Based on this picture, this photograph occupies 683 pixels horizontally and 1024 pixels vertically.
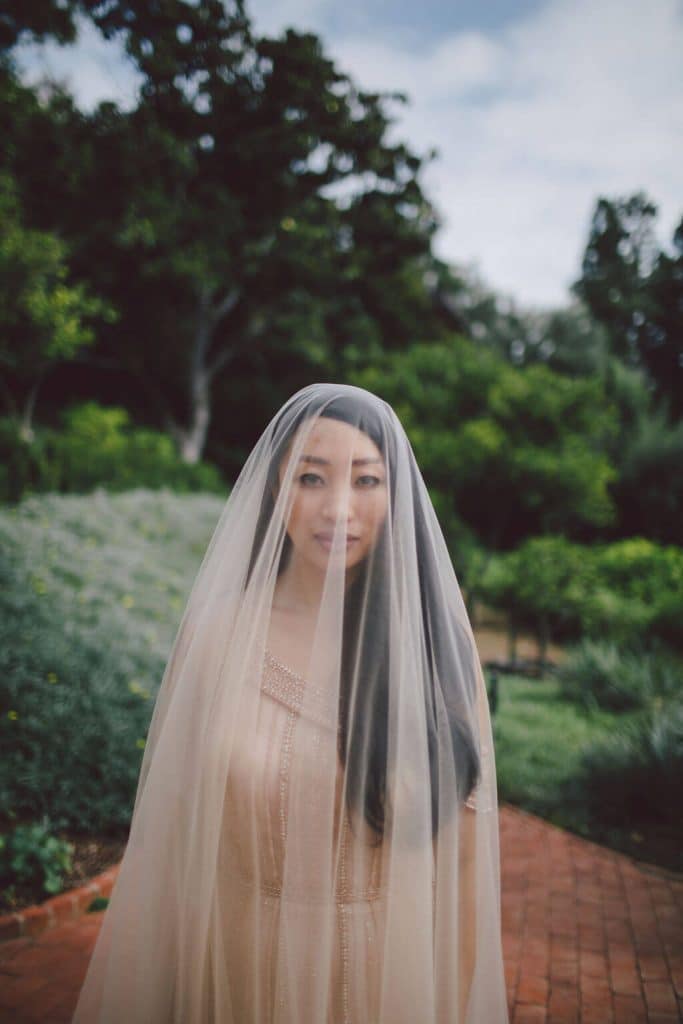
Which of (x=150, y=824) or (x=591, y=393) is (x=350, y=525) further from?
(x=591, y=393)

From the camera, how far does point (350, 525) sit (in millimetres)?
1542

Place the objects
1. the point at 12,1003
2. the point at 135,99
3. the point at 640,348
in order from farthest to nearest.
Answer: the point at 640,348 < the point at 135,99 < the point at 12,1003

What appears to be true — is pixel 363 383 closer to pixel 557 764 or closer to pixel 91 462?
pixel 91 462

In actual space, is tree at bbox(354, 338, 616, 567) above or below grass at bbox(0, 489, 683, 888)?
above

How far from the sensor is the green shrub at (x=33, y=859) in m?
3.11

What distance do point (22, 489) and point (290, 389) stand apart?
13753 millimetres

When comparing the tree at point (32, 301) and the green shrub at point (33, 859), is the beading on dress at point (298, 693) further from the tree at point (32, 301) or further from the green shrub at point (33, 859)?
the tree at point (32, 301)

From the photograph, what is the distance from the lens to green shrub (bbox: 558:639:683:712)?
683 cm

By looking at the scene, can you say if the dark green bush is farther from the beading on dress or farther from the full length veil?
the beading on dress

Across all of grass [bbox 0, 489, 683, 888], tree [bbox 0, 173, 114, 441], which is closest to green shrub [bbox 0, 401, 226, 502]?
tree [bbox 0, 173, 114, 441]

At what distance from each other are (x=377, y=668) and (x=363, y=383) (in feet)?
42.3

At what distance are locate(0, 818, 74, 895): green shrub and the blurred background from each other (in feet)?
0.04

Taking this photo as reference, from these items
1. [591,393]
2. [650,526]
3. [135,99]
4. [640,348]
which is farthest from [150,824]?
[650,526]

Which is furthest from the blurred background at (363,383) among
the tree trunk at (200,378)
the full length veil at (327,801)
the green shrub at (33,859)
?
the tree trunk at (200,378)
